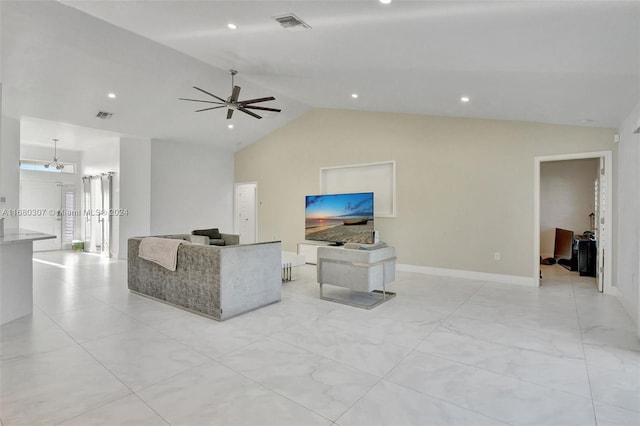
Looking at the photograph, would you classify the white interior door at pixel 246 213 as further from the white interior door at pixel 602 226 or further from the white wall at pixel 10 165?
the white interior door at pixel 602 226

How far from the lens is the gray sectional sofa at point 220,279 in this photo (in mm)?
3492

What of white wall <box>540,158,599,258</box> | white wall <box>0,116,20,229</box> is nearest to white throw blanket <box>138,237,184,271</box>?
white wall <box>0,116,20,229</box>

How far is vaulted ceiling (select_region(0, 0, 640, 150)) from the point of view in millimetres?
2529

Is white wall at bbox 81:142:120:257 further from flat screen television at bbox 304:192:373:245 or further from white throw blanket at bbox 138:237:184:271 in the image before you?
flat screen television at bbox 304:192:373:245

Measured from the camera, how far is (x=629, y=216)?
3.85m

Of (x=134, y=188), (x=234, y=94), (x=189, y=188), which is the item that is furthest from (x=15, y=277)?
(x=189, y=188)

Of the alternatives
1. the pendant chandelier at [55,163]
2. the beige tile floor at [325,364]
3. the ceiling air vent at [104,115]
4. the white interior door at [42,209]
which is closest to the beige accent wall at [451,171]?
the beige tile floor at [325,364]

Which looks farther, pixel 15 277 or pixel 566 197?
pixel 566 197

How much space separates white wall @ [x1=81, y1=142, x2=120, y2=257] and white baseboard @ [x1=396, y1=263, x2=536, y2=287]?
21.8ft

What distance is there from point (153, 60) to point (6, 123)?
3516mm

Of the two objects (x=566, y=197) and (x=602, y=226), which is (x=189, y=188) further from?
(x=566, y=197)

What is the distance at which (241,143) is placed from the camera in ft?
28.7

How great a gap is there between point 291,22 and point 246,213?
254 inches

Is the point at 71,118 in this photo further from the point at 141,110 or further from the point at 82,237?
the point at 82,237
